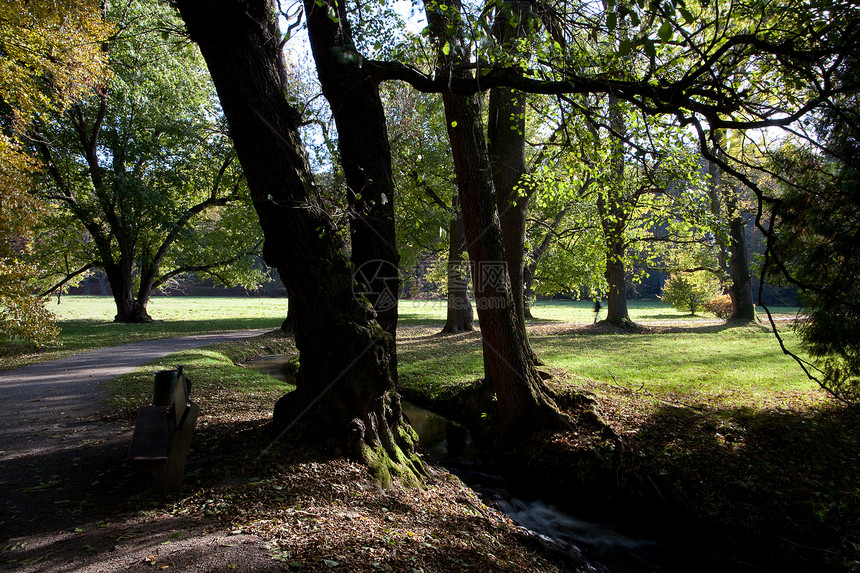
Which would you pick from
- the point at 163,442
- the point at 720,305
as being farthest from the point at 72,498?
the point at 720,305

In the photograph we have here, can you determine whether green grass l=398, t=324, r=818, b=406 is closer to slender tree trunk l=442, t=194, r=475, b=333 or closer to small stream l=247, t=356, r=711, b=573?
slender tree trunk l=442, t=194, r=475, b=333

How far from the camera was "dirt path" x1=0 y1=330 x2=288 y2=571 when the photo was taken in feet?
10.1

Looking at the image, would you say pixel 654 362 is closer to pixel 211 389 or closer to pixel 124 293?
pixel 211 389

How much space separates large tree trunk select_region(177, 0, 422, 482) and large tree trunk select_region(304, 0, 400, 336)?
0.61 metres

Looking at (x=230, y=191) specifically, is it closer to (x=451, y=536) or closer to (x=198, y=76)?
(x=198, y=76)

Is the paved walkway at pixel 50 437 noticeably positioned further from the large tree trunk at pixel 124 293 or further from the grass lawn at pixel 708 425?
the large tree trunk at pixel 124 293

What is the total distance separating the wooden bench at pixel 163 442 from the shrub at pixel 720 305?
3008 centimetres

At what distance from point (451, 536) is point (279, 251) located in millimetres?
3046

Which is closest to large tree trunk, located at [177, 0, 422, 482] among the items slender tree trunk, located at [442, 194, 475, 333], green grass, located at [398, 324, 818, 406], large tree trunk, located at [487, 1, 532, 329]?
large tree trunk, located at [487, 1, 532, 329]

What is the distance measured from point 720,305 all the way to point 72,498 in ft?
106

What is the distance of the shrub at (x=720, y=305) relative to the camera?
1093 inches

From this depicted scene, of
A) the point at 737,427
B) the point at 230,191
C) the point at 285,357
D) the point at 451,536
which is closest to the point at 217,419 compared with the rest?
the point at 451,536

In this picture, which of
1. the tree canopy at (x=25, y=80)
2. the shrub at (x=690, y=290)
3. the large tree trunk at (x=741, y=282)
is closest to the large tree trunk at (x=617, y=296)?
the large tree trunk at (x=741, y=282)

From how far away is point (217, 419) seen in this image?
6383mm
